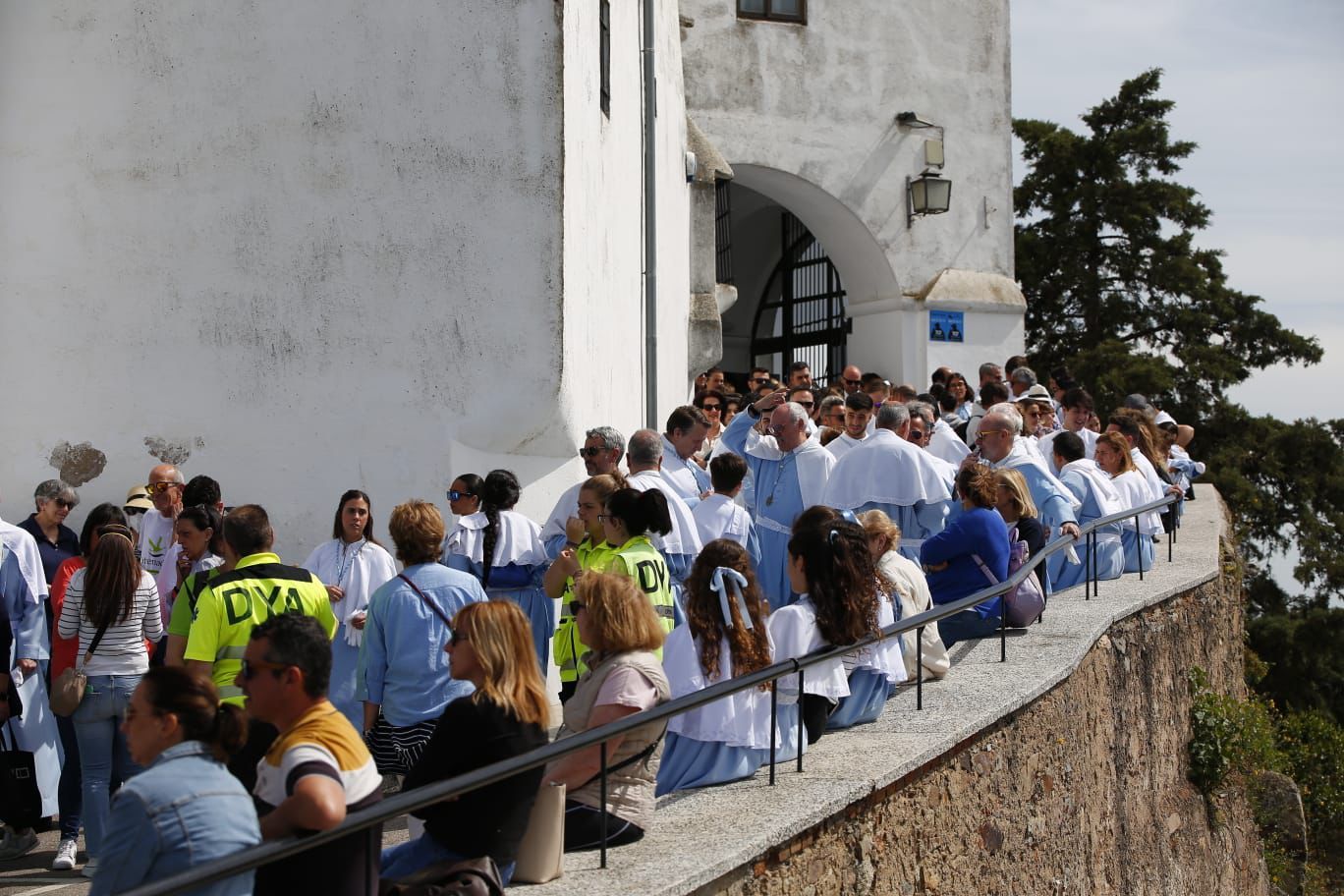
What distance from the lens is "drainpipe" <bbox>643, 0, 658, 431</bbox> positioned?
1187 centimetres

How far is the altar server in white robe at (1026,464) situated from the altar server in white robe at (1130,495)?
110 cm

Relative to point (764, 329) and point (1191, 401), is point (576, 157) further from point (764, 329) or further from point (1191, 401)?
point (1191, 401)

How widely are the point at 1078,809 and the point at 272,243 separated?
5133 mm

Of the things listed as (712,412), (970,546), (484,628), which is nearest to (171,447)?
(712,412)

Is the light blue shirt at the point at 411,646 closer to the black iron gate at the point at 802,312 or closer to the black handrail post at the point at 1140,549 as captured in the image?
the black handrail post at the point at 1140,549

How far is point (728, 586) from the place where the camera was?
5535 mm

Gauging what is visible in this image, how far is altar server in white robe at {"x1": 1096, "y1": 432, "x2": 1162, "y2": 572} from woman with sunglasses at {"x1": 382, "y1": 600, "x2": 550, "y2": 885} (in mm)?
6899

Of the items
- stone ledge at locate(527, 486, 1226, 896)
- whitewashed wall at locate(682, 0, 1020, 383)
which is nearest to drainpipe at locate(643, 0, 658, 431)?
stone ledge at locate(527, 486, 1226, 896)

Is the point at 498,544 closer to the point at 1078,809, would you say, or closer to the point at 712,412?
the point at 1078,809

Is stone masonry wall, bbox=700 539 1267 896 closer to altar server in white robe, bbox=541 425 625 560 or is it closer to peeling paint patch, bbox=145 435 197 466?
altar server in white robe, bbox=541 425 625 560

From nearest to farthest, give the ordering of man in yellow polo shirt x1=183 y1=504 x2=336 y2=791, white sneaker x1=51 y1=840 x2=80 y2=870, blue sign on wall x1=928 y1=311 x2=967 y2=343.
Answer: man in yellow polo shirt x1=183 y1=504 x2=336 y2=791
white sneaker x1=51 y1=840 x2=80 y2=870
blue sign on wall x1=928 y1=311 x2=967 y2=343

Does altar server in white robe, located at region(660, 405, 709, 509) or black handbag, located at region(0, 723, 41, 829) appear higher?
altar server in white robe, located at region(660, 405, 709, 509)

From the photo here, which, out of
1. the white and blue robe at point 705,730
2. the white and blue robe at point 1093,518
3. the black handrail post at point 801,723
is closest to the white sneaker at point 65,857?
the white and blue robe at point 705,730

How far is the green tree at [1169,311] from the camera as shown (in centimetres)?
2372
